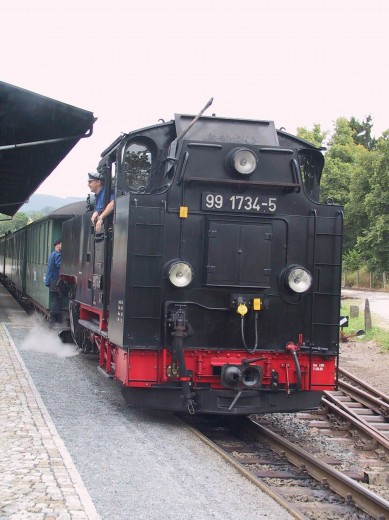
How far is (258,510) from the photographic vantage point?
526 cm

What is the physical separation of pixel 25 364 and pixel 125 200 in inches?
192

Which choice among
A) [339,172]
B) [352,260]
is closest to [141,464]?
[339,172]

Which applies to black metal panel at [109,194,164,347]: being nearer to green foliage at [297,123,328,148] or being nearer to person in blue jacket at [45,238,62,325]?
person in blue jacket at [45,238,62,325]

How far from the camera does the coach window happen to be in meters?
7.85

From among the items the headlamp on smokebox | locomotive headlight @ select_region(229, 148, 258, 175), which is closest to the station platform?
the headlamp on smokebox

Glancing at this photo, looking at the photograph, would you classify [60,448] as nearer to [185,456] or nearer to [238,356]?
[185,456]

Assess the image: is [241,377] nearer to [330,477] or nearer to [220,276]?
[220,276]

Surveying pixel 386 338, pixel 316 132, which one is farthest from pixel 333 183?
pixel 386 338

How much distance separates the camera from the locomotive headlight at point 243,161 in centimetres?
742

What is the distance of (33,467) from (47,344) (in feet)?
28.6

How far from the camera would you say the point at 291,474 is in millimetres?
6465

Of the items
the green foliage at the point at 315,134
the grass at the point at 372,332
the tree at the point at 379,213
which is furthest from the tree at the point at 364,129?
the grass at the point at 372,332

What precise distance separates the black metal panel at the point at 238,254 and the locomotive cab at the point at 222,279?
0.4 inches

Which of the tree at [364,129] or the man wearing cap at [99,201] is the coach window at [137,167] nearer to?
the man wearing cap at [99,201]
